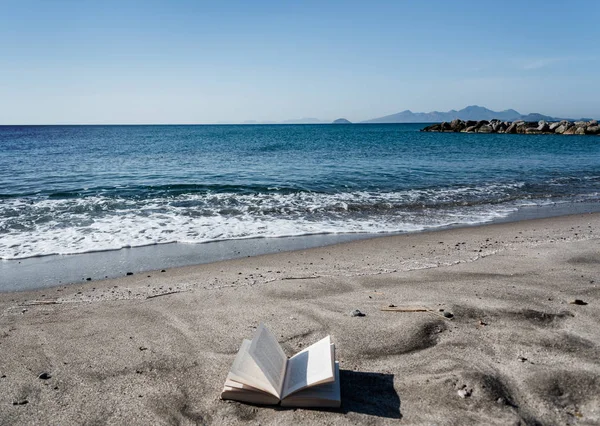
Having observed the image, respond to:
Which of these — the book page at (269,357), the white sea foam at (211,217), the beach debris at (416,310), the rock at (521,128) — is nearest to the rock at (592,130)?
the rock at (521,128)

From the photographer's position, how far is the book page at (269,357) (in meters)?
3.15

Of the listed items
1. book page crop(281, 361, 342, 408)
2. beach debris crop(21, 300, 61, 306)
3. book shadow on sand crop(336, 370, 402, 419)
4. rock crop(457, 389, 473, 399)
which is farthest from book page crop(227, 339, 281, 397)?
beach debris crop(21, 300, 61, 306)

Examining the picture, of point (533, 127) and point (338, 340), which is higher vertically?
point (533, 127)

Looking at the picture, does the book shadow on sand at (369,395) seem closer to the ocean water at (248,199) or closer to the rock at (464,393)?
the rock at (464,393)

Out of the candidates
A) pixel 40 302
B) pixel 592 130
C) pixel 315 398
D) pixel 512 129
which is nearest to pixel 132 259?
pixel 40 302

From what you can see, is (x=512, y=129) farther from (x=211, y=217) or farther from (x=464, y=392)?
(x=464, y=392)

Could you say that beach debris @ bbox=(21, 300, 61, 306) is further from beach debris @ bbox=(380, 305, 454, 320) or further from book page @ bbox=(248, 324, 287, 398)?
beach debris @ bbox=(380, 305, 454, 320)

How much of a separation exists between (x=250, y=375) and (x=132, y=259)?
546cm

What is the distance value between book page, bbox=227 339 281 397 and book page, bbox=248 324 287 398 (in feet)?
0.10

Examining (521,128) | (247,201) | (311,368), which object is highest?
(521,128)

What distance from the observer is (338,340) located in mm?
4156

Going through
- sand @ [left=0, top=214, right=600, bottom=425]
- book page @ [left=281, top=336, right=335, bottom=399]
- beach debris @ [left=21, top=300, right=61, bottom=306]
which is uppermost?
book page @ [left=281, top=336, right=335, bottom=399]

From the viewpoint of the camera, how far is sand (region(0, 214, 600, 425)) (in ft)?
10.3

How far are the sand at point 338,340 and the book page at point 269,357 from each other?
0.24m
